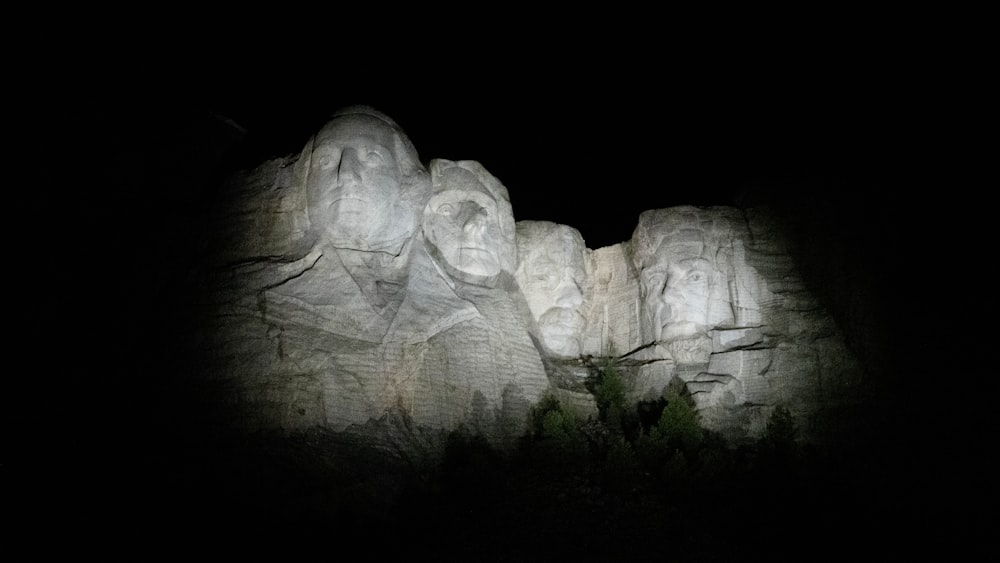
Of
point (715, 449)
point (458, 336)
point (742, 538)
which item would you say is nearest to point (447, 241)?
point (458, 336)

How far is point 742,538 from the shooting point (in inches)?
409

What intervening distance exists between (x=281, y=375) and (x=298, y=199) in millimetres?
2639

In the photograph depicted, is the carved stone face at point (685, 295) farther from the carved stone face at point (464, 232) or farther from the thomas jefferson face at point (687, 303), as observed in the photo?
the carved stone face at point (464, 232)

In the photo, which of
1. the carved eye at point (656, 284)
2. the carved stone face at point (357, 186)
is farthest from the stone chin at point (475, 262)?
the carved eye at point (656, 284)

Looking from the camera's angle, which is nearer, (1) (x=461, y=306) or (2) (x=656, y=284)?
(1) (x=461, y=306)

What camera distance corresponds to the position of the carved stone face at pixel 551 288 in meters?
15.2

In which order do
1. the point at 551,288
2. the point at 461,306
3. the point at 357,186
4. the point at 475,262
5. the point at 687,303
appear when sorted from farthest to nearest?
the point at 551,288, the point at 687,303, the point at 475,262, the point at 461,306, the point at 357,186

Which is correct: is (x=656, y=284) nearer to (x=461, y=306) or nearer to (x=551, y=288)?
(x=551, y=288)

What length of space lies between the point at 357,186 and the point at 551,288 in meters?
4.27

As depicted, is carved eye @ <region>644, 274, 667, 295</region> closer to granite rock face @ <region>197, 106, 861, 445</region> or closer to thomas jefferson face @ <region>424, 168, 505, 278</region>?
granite rock face @ <region>197, 106, 861, 445</region>

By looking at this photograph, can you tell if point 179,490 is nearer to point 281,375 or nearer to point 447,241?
point 281,375

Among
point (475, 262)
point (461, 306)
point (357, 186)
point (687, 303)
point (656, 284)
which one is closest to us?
point (357, 186)

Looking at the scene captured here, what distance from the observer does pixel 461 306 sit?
1274 cm

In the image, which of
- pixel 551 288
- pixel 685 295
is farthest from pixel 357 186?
pixel 685 295
